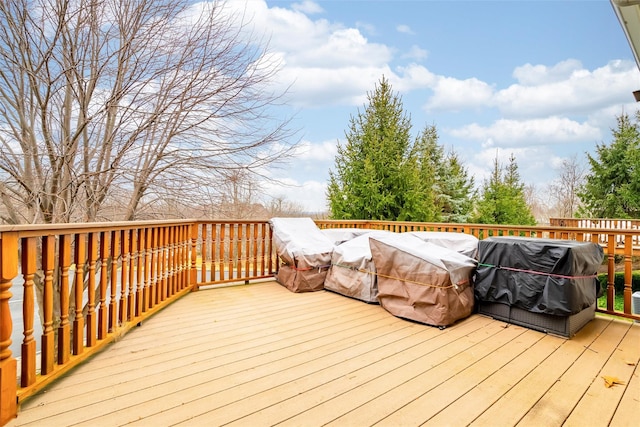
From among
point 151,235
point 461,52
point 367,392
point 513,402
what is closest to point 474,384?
point 513,402

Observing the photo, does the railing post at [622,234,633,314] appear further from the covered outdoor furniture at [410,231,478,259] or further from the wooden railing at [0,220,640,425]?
→ the covered outdoor furniture at [410,231,478,259]

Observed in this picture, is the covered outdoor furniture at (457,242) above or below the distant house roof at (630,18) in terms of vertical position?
below

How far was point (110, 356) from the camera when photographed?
7.02ft

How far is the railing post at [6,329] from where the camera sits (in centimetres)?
140

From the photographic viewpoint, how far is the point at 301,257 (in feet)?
13.3

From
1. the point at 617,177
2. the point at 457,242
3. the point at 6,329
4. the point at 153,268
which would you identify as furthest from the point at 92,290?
the point at 617,177

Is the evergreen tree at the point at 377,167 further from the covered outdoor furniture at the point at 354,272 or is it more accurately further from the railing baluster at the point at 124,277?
the railing baluster at the point at 124,277

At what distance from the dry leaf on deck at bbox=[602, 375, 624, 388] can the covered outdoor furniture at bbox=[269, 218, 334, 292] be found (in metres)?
2.79

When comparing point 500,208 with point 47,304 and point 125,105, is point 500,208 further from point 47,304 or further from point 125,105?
point 47,304

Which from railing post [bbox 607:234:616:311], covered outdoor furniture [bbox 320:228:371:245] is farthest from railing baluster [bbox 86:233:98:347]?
railing post [bbox 607:234:616:311]

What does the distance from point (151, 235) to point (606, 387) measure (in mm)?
3438

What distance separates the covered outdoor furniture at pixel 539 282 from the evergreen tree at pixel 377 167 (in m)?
4.61

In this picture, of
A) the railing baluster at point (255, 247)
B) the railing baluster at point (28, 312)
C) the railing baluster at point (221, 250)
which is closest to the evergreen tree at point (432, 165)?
the railing baluster at point (255, 247)

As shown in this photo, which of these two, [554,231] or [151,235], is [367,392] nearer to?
[151,235]
